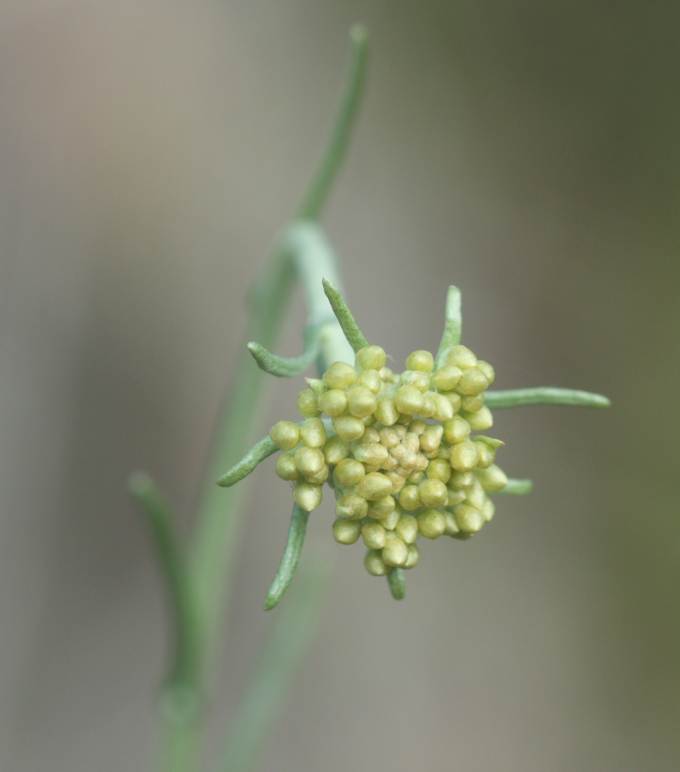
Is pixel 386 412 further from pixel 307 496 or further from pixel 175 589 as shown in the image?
pixel 175 589

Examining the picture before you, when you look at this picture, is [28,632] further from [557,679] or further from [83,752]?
[557,679]

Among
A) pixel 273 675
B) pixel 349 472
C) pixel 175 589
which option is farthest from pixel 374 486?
pixel 273 675

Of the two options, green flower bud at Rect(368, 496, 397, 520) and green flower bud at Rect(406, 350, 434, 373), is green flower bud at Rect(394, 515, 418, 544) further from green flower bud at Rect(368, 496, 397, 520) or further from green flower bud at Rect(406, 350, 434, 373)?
green flower bud at Rect(406, 350, 434, 373)

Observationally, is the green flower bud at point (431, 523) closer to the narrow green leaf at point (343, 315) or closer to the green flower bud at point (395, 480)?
the green flower bud at point (395, 480)

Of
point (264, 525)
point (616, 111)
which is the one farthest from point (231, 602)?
point (616, 111)

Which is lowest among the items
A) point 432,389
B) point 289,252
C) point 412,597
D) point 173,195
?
point 412,597

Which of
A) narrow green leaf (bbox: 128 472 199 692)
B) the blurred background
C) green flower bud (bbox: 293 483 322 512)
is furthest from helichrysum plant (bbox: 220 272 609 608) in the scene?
the blurred background
